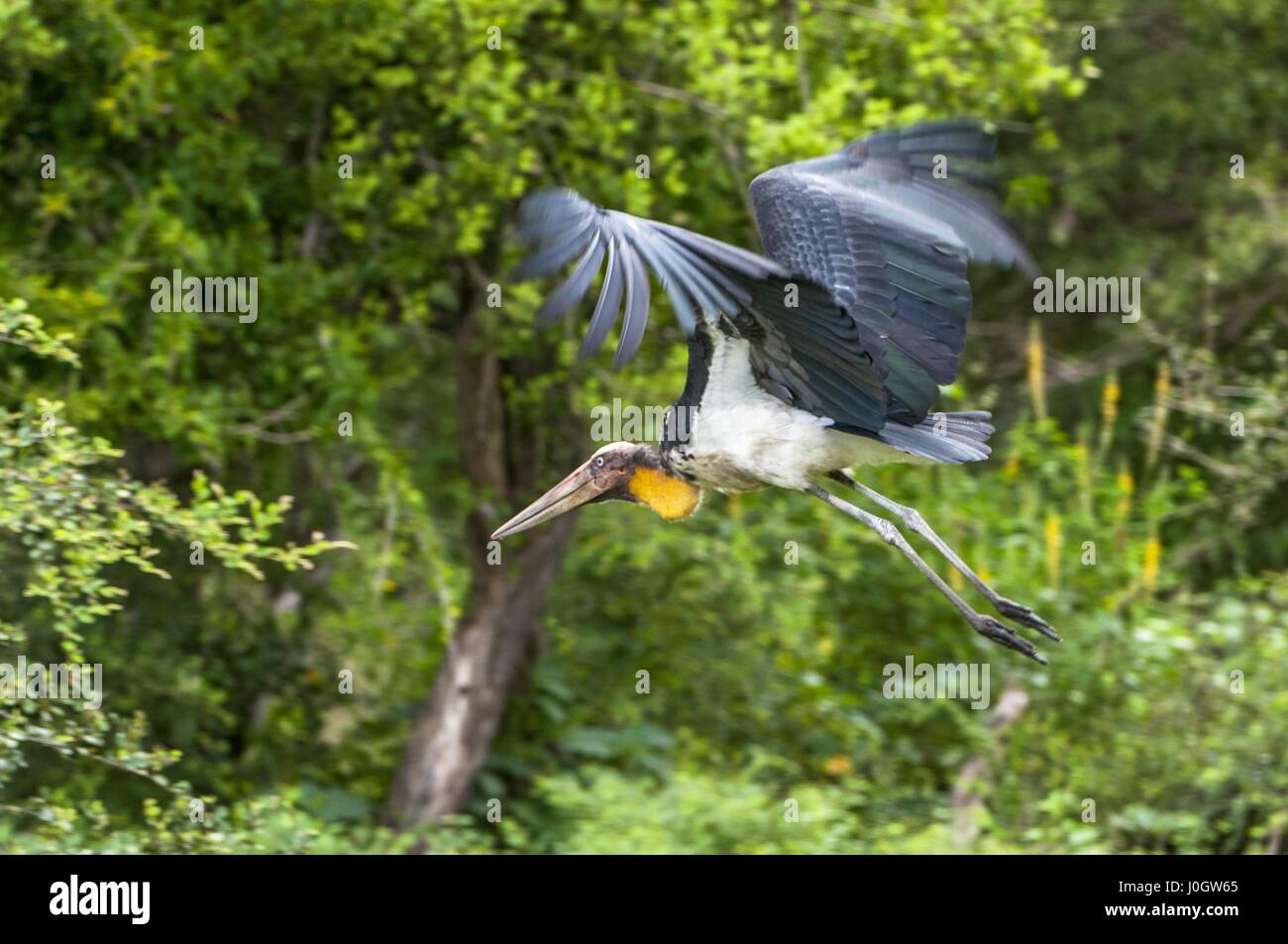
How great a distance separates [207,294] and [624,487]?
8.34 feet

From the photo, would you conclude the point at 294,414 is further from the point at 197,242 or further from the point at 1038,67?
the point at 1038,67

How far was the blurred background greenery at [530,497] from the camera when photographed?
24.6ft

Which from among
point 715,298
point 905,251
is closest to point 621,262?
point 715,298

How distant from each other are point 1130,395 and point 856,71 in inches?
169

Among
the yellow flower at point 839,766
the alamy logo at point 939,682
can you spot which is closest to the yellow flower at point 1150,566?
the alamy logo at point 939,682

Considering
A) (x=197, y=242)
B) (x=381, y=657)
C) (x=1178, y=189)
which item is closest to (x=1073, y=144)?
(x=1178, y=189)

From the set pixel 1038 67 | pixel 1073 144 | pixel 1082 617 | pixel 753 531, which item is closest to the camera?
pixel 1038 67

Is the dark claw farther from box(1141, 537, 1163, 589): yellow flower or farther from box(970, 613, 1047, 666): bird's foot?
box(1141, 537, 1163, 589): yellow flower

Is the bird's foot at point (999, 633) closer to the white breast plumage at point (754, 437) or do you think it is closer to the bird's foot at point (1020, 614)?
the bird's foot at point (1020, 614)

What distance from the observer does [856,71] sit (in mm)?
8195

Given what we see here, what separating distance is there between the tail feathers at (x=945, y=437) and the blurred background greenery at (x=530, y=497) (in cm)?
197

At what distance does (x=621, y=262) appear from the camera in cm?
439

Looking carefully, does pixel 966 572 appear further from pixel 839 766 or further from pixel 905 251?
pixel 839 766

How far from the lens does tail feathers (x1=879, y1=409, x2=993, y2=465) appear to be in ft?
17.7
